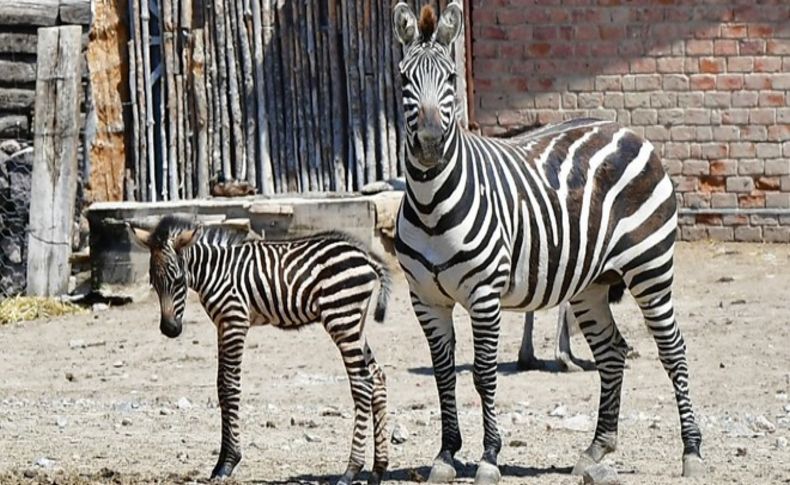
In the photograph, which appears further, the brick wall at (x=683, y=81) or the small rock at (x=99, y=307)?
the brick wall at (x=683, y=81)

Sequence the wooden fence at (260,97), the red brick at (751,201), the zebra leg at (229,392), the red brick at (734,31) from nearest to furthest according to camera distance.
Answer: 1. the zebra leg at (229,392)
2. the red brick at (734,31)
3. the red brick at (751,201)
4. the wooden fence at (260,97)

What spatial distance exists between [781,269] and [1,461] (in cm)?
808

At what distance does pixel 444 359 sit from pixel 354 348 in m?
0.48

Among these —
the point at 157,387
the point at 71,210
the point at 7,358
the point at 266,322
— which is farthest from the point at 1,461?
the point at 71,210

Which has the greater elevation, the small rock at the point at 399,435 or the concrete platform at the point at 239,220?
the concrete platform at the point at 239,220

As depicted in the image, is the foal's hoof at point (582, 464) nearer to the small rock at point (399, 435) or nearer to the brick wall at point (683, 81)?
the small rock at point (399, 435)

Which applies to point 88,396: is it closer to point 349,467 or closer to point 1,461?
point 1,461

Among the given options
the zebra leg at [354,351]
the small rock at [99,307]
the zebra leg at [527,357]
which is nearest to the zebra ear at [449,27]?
the zebra leg at [354,351]

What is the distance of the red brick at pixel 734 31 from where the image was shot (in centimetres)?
1622

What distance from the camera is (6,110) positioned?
15.7 m

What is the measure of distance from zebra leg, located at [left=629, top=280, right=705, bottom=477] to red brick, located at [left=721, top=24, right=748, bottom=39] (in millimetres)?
7506

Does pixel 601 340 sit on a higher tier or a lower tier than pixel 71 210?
lower

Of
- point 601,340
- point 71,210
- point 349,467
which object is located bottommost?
point 349,467

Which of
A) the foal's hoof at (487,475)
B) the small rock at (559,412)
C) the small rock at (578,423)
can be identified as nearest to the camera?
the foal's hoof at (487,475)
